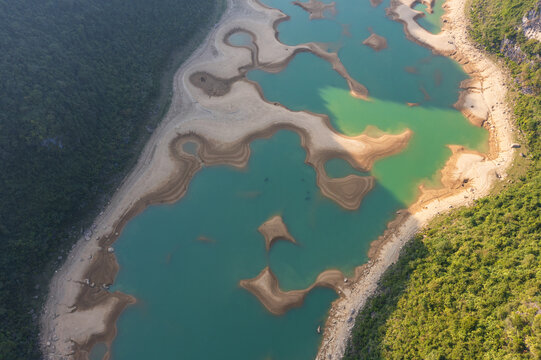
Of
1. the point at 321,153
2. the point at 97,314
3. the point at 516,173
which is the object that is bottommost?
the point at 97,314

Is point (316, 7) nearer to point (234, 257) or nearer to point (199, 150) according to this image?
point (199, 150)

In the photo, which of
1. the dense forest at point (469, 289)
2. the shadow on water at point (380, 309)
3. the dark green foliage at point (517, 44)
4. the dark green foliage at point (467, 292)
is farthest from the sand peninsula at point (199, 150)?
the dark green foliage at point (517, 44)

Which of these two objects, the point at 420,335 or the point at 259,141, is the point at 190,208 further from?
the point at 420,335

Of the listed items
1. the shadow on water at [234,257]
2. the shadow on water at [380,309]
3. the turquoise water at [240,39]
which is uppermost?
the turquoise water at [240,39]

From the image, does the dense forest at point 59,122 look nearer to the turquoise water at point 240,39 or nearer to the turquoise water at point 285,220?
the turquoise water at point 285,220

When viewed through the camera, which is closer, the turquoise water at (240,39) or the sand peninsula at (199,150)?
the sand peninsula at (199,150)

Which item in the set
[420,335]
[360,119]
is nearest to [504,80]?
[360,119]

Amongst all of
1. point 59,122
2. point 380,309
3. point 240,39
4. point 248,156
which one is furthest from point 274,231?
point 240,39
